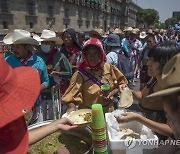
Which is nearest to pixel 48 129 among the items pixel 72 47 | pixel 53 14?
pixel 72 47

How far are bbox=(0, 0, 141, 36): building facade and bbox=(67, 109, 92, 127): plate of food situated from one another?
19.0 meters

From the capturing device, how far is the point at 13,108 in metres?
1.07

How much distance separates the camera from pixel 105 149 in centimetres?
154

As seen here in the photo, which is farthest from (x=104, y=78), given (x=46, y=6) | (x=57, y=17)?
(x=57, y=17)

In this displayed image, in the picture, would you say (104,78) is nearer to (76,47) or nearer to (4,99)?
(4,99)

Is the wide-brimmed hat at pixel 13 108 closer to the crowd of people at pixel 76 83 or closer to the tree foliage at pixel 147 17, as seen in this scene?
the crowd of people at pixel 76 83

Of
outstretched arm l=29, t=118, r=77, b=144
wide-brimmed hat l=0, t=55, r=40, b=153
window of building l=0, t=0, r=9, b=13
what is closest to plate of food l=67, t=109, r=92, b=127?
outstretched arm l=29, t=118, r=77, b=144

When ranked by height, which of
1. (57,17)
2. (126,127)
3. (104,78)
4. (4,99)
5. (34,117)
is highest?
(57,17)

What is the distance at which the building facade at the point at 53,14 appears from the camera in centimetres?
2777

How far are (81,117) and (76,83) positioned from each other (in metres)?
0.68

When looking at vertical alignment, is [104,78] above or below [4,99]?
below

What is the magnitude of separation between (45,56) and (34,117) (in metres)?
1.42

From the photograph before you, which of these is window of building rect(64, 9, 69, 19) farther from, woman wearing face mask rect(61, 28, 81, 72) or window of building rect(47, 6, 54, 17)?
woman wearing face mask rect(61, 28, 81, 72)

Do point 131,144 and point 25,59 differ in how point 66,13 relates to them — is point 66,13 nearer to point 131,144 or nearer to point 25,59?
point 25,59
